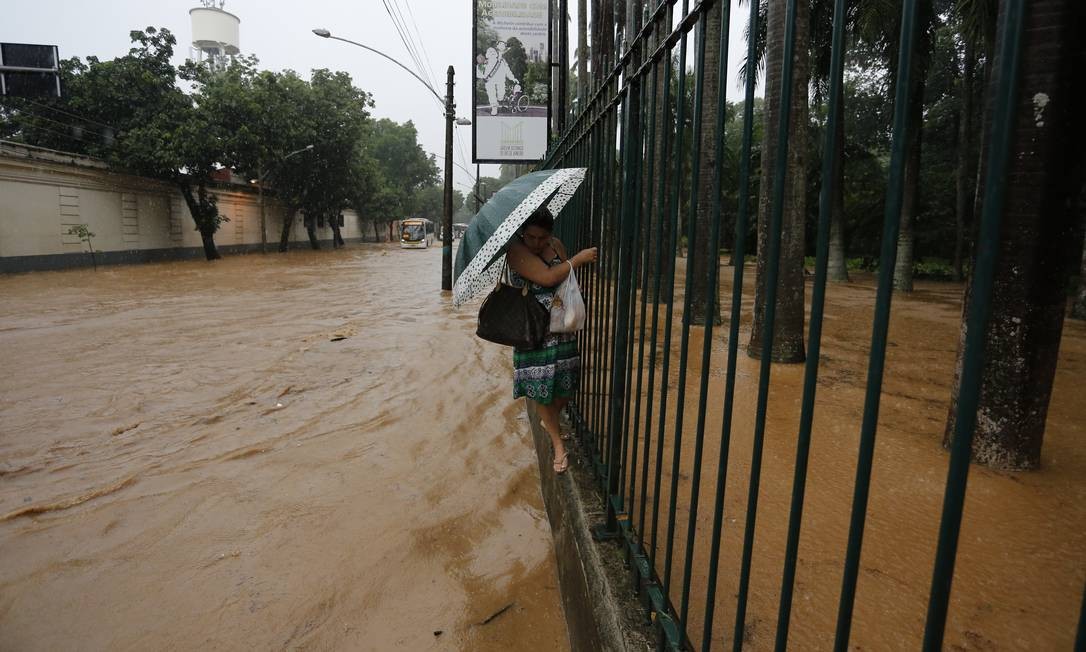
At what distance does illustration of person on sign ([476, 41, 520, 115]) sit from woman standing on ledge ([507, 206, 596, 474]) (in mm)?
10762

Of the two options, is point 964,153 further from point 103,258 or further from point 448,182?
point 103,258

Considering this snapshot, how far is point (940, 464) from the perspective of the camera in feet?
12.2

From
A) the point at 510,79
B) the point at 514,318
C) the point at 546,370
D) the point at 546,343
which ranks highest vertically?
the point at 510,79

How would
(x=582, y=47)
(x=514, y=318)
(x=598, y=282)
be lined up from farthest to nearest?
(x=582, y=47)
(x=598, y=282)
(x=514, y=318)

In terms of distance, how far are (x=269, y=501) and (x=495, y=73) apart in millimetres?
11251

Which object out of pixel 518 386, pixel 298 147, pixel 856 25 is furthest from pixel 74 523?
pixel 298 147

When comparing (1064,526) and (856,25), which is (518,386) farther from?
(856,25)

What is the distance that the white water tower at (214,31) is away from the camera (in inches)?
2173

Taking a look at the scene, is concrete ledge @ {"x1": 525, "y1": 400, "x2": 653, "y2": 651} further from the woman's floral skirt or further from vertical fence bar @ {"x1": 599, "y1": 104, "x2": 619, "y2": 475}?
the woman's floral skirt

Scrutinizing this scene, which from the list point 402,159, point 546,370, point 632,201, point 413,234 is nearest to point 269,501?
point 546,370

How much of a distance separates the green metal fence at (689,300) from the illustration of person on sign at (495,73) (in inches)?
388

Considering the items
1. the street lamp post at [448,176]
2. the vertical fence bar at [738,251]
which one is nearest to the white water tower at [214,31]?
the street lamp post at [448,176]

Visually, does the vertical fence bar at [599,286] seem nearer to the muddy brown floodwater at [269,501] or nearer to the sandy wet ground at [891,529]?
the sandy wet ground at [891,529]

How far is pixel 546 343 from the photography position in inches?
127
